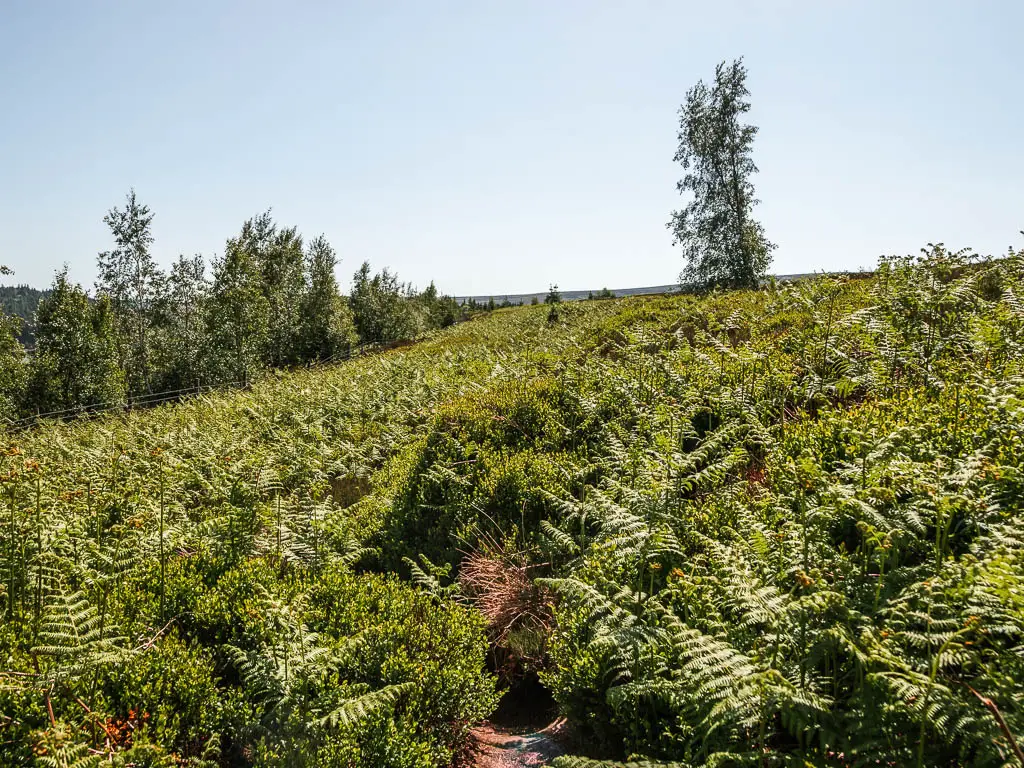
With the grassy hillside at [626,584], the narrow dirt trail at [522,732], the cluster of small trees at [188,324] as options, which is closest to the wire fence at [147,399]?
the cluster of small trees at [188,324]

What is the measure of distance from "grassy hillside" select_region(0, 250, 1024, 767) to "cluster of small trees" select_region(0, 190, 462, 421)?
78.8ft

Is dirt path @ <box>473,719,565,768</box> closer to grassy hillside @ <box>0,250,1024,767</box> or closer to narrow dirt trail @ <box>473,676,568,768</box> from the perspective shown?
narrow dirt trail @ <box>473,676,568,768</box>

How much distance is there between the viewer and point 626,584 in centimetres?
434

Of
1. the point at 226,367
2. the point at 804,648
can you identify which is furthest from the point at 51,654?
the point at 226,367

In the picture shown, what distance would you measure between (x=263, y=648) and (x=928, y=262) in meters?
9.76

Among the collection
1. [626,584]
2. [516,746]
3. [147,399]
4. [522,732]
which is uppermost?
[147,399]

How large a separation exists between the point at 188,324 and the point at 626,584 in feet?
115

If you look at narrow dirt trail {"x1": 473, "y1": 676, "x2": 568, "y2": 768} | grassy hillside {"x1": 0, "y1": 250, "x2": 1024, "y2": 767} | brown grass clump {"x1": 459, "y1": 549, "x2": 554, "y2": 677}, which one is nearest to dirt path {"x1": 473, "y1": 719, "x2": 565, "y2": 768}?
narrow dirt trail {"x1": 473, "y1": 676, "x2": 568, "y2": 768}

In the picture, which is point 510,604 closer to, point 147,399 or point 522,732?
point 522,732

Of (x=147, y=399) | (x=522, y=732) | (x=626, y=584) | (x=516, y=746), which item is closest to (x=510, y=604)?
(x=522, y=732)

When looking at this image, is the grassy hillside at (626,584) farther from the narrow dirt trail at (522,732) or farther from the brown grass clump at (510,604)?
the narrow dirt trail at (522,732)

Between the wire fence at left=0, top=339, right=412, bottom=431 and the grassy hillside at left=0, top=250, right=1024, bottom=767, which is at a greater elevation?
the wire fence at left=0, top=339, right=412, bottom=431

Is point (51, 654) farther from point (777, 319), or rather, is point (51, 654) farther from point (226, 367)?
point (226, 367)

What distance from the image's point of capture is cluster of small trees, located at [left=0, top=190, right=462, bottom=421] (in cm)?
2777
